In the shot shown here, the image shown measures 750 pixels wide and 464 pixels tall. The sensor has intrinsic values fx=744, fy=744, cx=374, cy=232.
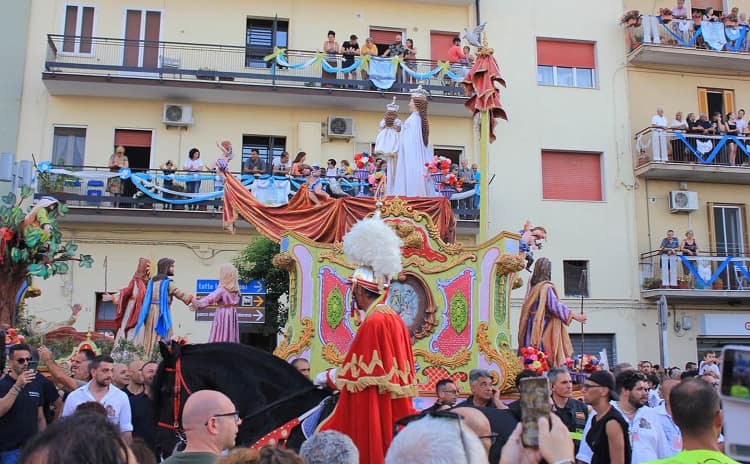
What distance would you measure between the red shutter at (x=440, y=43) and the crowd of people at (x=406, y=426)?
14.1m

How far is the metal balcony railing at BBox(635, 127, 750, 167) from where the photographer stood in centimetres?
2066

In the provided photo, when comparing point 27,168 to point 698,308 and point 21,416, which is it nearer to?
point 21,416

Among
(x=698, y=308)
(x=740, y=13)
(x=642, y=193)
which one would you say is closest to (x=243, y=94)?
Answer: (x=642, y=193)

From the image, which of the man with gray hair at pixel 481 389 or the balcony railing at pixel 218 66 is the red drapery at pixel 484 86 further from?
the balcony railing at pixel 218 66

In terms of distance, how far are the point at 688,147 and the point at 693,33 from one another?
3588mm

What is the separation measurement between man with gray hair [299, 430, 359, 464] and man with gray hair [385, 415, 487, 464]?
1.04m

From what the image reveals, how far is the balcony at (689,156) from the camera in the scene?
67.6 feet

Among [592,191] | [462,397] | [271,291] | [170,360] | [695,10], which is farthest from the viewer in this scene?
[695,10]

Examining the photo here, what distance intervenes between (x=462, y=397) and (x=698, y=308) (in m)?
13.3

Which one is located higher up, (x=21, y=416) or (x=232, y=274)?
(x=232, y=274)

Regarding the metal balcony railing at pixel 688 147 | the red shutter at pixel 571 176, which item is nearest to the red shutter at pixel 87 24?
the red shutter at pixel 571 176

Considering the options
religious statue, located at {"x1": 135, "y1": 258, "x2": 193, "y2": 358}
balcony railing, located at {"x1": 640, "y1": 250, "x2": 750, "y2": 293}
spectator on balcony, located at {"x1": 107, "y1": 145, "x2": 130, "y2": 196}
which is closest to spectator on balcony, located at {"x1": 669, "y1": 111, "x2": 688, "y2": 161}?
balcony railing, located at {"x1": 640, "y1": 250, "x2": 750, "y2": 293}

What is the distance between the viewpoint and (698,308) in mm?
20719

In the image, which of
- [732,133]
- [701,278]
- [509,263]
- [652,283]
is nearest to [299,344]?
[509,263]
